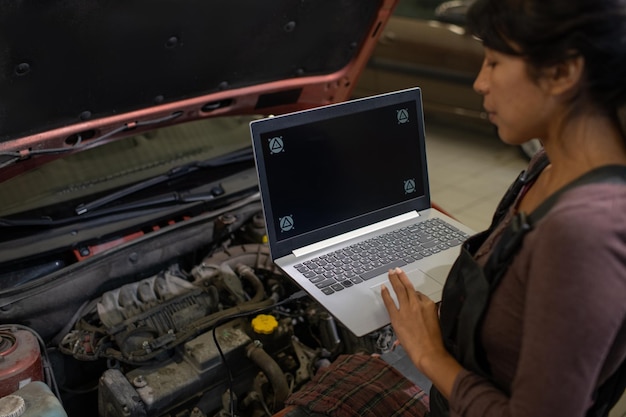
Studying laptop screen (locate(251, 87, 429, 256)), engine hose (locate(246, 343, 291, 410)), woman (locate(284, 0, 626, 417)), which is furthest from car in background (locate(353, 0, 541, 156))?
woman (locate(284, 0, 626, 417))

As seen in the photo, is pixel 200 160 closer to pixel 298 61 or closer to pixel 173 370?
pixel 298 61

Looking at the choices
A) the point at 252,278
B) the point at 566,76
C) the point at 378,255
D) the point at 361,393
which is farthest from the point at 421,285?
the point at 566,76

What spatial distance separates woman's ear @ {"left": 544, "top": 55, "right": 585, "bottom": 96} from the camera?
73 cm

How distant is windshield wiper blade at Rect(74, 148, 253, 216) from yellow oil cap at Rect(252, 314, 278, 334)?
1.77 ft

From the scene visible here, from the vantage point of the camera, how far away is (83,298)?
1507 mm

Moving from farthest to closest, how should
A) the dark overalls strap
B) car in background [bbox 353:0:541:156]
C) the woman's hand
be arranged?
car in background [bbox 353:0:541:156] → the woman's hand → the dark overalls strap

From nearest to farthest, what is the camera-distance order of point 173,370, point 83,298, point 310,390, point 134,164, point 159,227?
point 310,390 → point 173,370 → point 83,298 → point 159,227 → point 134,164

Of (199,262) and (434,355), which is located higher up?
(434,355)

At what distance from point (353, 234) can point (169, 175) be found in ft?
2.15

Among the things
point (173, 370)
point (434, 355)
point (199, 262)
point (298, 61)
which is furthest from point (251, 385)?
point (298, 61)

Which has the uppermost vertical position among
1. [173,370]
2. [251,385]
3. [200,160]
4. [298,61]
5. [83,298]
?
[298,61]

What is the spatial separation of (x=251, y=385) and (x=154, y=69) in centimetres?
82

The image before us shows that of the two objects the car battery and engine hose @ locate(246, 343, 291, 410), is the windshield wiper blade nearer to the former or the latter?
the car battery

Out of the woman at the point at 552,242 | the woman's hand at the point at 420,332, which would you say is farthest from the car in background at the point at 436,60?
the woman at the point at 552,242
